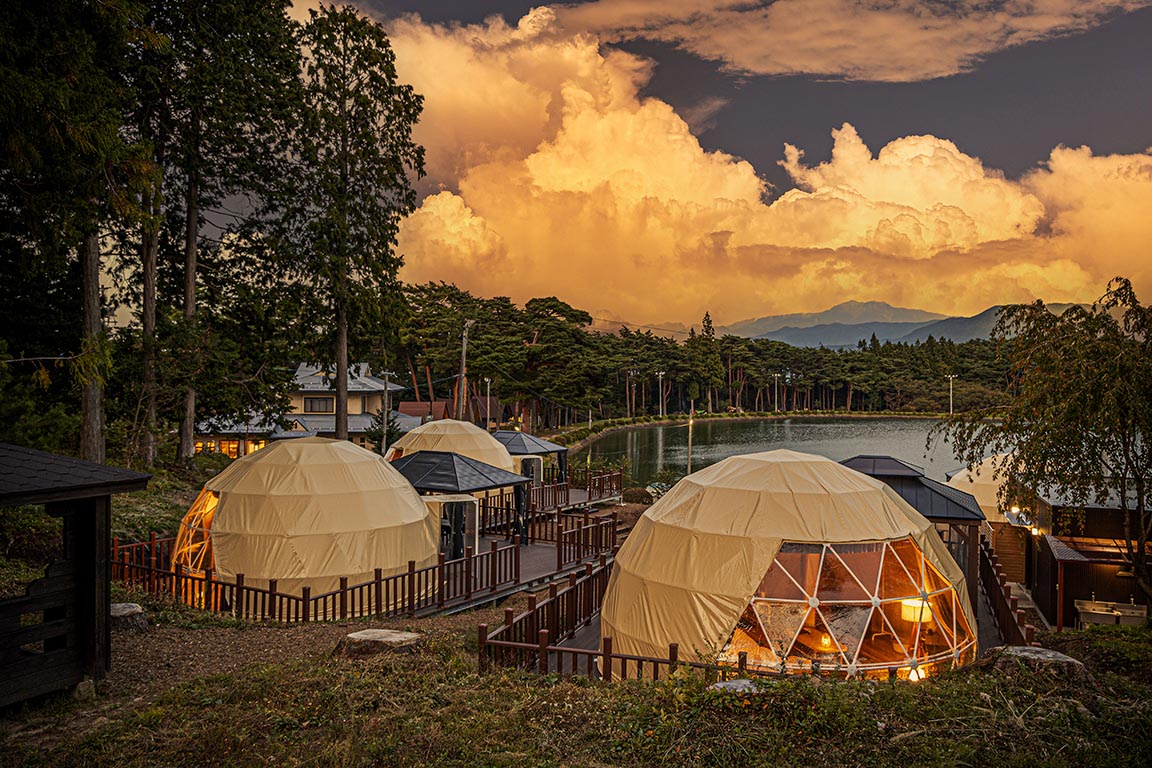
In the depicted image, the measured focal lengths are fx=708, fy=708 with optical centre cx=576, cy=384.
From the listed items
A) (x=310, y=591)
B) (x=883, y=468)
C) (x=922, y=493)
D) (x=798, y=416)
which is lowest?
(x=798, y=416)

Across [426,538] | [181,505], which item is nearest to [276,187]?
[181,505]

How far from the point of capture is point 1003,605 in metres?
11.6

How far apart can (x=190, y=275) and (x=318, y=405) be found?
86.9 ft

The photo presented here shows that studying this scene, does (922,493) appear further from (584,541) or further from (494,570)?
(494,570)

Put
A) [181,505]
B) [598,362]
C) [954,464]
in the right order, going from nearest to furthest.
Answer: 1. [181,505]
2. [954,464]
3. [598,362]

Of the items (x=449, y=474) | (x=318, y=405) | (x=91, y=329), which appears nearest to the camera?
(x=91, y=329)

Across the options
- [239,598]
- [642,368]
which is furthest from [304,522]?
[642,368]

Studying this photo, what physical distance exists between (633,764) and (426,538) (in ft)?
35.2

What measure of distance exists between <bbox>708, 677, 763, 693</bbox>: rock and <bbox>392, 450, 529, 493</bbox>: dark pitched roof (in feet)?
39.2

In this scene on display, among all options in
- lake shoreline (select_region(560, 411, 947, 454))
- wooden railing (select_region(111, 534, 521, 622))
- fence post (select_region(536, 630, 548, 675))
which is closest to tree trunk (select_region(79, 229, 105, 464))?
wooden railing (select_region(111, 534, 521, 622))

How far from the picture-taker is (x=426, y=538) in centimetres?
1571

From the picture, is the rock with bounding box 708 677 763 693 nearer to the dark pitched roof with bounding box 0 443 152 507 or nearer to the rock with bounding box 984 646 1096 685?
the rock with bounding box 984 646 1096 685

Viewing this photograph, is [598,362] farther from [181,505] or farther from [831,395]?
[831,395]

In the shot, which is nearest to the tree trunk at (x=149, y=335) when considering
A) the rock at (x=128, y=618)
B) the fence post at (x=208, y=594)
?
the fence post at (x=208, y=594)
